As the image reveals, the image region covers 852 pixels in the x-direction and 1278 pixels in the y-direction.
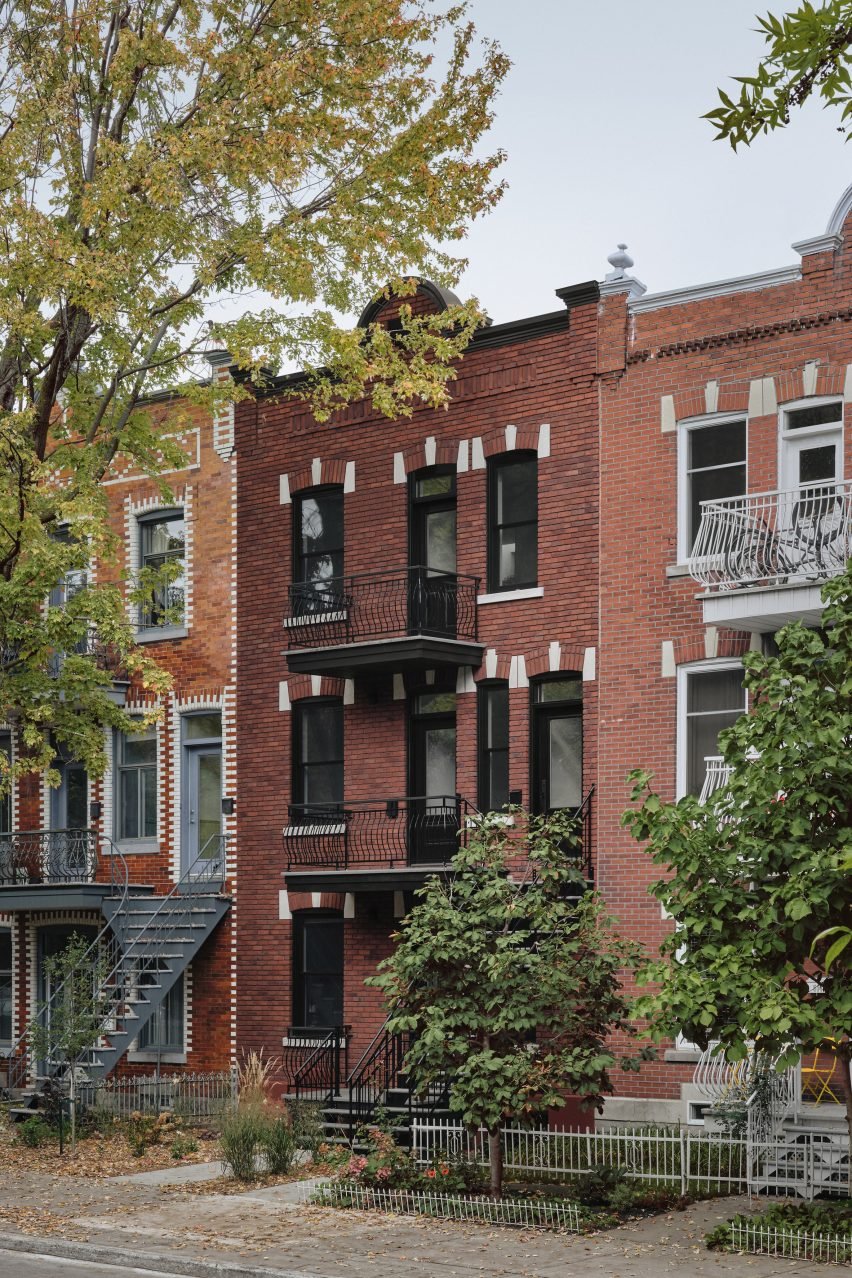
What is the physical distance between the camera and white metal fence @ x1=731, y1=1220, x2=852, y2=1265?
525 inches

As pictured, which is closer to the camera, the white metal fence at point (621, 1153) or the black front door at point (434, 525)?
the white metal fence at point (621, 1153)

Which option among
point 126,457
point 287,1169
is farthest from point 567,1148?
point 126,457

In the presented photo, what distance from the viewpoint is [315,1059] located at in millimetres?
23062

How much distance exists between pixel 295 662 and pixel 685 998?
11861mm

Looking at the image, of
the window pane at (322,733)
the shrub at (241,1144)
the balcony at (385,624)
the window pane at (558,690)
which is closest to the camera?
the shrub at (241,1144)

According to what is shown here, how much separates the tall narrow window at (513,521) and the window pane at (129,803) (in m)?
8.33

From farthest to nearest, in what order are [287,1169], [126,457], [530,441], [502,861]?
[126,457] < [530,441] < [287,1169] < [502,861]

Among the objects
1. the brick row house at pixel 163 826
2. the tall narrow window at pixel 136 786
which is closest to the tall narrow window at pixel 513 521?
the brick row house at pixel 163 826

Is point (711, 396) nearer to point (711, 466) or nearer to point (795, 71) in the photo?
point (711, 466)

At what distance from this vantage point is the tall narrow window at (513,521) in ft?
76.5

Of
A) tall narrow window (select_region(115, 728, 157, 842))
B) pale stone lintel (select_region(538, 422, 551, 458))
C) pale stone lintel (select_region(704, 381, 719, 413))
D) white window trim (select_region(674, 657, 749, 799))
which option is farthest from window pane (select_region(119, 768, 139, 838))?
pale stone lintel (select_region(704, 381, 719, 413))

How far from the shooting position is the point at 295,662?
24.0m

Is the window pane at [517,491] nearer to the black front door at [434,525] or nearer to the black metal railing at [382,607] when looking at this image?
the black front door at [434,525]

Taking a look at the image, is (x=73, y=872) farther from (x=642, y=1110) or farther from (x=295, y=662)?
(x=642, y=1110)
